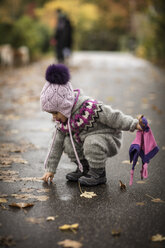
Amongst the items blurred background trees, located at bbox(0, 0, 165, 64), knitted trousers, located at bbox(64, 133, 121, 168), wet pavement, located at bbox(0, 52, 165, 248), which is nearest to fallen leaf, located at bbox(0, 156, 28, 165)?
wet pavement, located at bbox(0, 52, 165, 248)

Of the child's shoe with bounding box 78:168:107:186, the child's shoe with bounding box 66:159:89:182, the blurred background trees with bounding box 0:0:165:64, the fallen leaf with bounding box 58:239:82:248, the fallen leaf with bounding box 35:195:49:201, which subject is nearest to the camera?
the fallen leaf with bounding box 58:239:82:248

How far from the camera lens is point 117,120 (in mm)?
3625

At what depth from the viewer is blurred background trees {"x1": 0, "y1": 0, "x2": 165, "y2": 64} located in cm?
2044

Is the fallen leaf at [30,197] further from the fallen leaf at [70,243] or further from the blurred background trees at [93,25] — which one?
the blurred background trees at [93,25]

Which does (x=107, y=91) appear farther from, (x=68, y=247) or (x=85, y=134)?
(x=68, y=247)

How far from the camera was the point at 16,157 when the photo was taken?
4820mm

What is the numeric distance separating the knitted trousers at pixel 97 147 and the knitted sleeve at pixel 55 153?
0.06m

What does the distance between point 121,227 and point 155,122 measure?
399cm

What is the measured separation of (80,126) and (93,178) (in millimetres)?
510

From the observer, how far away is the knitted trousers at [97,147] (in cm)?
375

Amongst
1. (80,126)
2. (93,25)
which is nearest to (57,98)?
(80,126)

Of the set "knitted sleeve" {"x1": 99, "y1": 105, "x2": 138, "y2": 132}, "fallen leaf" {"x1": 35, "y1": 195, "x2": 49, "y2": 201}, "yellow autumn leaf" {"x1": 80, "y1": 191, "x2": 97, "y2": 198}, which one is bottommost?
"fallen leaf" {"x1": 35, "y1": 195, "x2": 49, "y2": 201}

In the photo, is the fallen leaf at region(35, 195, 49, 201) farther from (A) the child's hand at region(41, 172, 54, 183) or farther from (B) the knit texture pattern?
(B) the knit texture pattern

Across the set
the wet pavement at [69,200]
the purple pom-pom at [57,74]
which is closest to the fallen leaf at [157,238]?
the wet pavement at [69,200]
